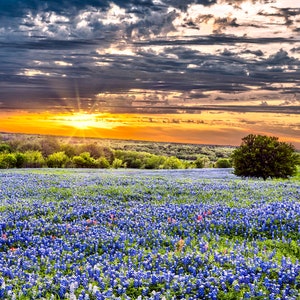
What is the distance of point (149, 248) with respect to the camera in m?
8.91

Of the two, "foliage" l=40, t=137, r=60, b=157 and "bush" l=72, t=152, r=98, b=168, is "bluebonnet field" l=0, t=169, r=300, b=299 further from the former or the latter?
"foliage" l=40, t=137, r=60, b=157

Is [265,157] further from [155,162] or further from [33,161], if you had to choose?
[155,162]

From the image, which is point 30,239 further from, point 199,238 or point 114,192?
point 114,192

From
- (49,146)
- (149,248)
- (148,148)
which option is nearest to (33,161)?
(49,146)

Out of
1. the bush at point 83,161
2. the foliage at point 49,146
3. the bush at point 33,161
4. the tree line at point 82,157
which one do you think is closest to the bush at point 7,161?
the tree line at point 82,157

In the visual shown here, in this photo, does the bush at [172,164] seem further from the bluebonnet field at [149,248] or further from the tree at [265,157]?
the bluebonnet field at [149,248]

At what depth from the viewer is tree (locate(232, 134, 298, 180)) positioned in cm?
3266

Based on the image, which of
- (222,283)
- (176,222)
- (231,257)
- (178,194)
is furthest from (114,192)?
(222,283)

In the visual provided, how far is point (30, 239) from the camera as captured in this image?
391 inches

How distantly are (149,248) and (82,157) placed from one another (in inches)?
2236

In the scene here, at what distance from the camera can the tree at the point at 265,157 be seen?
32656 millimetres

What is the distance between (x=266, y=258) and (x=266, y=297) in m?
1.92

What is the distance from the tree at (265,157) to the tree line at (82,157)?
Result: 35249 mm

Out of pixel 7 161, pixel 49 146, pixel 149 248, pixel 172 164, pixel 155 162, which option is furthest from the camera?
pixel 155 162
